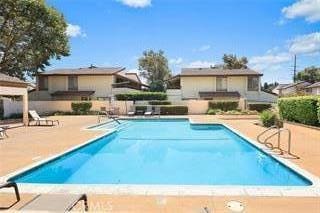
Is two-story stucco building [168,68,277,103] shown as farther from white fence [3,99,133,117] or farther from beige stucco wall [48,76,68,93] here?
beige stucco wall [48,76,68,93]

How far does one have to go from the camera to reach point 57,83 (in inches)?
1730

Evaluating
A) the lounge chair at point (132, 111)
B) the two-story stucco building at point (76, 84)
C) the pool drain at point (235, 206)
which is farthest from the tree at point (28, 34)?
the pool drain at point (235, 206)

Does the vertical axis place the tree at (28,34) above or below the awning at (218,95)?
above

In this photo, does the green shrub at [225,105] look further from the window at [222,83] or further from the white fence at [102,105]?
the window at [222,83]

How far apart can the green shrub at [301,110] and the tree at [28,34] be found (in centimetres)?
2404

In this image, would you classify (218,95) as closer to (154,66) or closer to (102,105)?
(102,105)

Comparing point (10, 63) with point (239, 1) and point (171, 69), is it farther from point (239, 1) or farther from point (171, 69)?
point (171, 69)

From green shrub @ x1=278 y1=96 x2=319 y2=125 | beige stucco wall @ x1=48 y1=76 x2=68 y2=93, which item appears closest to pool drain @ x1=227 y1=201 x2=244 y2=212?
green shrub @ x1=278 y1=96 x2=319 y2=125

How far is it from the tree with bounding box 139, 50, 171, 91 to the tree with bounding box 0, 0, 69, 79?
25.7m

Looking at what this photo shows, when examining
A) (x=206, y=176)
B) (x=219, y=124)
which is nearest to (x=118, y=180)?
(x=206, y=176)

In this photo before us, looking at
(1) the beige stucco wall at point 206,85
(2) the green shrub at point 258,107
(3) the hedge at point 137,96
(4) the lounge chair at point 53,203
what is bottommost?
(4) the lounge chair at point 53,203

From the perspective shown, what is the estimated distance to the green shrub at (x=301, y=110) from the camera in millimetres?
18797

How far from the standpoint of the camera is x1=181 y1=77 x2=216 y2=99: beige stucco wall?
42875mm

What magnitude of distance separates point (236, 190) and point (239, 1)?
1405cm
